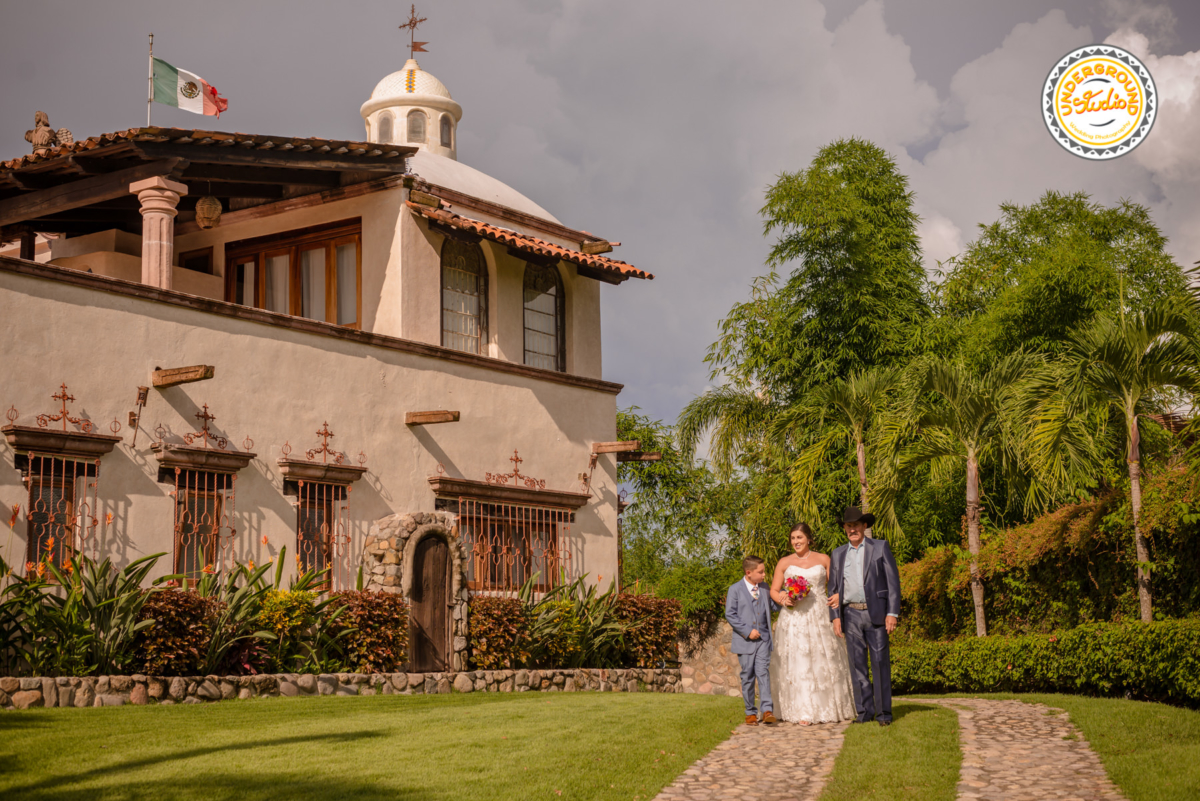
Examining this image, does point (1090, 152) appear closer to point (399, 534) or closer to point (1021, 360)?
point (1021, 360)

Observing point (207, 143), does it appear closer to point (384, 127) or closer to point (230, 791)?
point (384, 127)

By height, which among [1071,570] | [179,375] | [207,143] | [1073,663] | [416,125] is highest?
[416,125]

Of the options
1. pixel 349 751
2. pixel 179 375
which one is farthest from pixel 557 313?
pixel 349 751

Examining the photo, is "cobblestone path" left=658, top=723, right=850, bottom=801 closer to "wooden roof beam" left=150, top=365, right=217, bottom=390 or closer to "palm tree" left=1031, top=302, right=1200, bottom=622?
"palm tree" left=1031, top=302, right=1200, bottom=622

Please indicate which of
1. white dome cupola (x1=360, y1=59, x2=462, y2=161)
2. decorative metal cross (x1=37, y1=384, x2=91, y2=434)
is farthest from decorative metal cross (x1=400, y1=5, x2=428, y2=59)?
decorative metal cross (x1=37, y1=384, x2=91, y2=434)

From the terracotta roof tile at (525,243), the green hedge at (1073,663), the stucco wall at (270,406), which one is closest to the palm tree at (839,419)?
the green hedge at (1073,663)

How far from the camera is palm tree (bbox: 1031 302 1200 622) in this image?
45.1ft

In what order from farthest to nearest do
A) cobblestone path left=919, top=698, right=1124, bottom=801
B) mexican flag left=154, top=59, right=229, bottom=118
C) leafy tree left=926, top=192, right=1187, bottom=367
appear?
leafy tree left=926, top=192, right=1187, bottom=367 → mexican flag left=154, top=59, right=229, bottom=118 → cobblestone path left=919, top=698, right=1124, bottom=801

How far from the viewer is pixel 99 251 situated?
19531 mm

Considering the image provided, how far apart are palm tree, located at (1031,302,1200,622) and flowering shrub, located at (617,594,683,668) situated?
7.00 meters

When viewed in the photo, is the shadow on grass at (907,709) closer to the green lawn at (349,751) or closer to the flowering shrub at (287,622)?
the green lawn at (349,751)

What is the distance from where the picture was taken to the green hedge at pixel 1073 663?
12.6 m

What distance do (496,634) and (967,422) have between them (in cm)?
733

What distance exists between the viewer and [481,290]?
65.4ft
